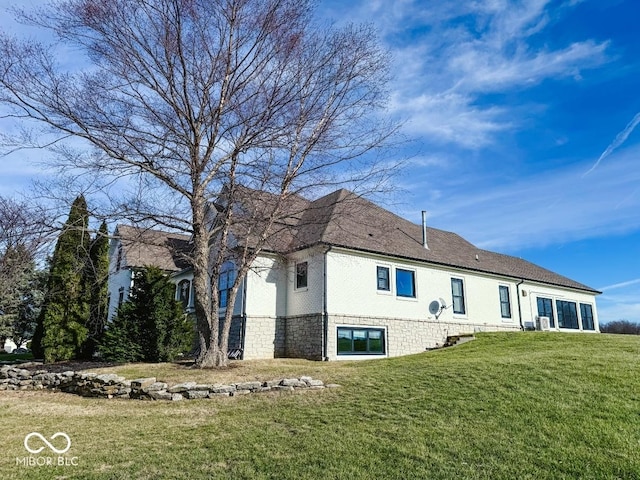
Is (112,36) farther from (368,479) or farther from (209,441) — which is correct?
(368,479)

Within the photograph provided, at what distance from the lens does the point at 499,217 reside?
63.3 feet

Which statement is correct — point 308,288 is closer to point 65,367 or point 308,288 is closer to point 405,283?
point 405,283

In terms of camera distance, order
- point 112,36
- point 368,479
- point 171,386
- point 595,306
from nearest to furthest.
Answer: point 368,479
point 171,386
point 112,36
point 595,306

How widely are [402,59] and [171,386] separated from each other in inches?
438

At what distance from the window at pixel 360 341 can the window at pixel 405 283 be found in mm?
2013

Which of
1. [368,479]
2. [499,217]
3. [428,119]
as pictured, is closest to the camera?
[368,479]

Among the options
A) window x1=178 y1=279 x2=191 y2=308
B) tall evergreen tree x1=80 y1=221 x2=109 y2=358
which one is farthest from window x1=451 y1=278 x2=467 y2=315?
tall evergreen tree x1=80 y1=221 x2=109 y2=358

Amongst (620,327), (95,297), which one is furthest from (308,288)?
(620,327)

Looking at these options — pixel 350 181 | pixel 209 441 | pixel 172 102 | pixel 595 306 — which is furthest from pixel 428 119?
pixel 595 306

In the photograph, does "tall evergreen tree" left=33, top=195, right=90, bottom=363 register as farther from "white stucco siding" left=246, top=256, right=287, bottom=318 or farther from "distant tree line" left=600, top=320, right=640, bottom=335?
"distant tree line" left=600, top=320, right=640, bottom=335

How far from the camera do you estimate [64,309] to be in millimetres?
18828

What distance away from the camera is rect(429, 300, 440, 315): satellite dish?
19.1m

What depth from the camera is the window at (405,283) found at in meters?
18.4

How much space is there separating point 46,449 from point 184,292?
58.8 ft
